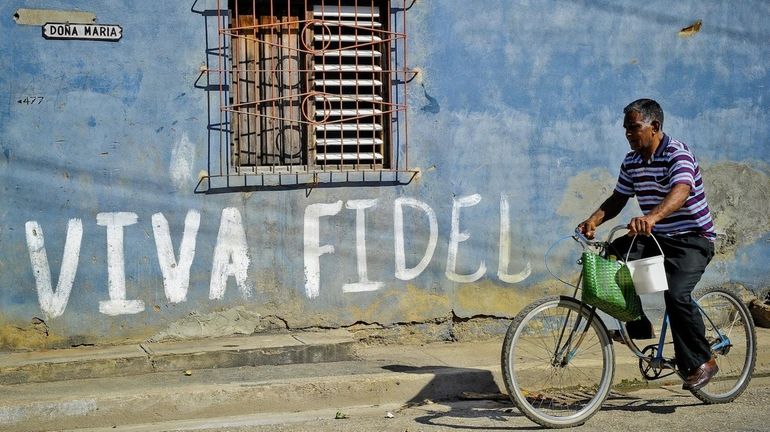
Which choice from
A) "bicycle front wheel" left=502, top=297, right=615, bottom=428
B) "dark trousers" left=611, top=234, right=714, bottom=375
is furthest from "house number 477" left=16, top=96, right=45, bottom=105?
"dark trousers" left=611, top=234, right=714, bottom=375

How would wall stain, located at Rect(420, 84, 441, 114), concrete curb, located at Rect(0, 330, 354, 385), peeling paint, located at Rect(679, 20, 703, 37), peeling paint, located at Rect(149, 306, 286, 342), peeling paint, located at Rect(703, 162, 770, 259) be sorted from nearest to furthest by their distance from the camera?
concrete curb, located at Rect(0, 330, 354, 385)
peeling paint, located at Rect(149, 306, 286, 342)
wall stain, located at Rect(420, 84, 441, 114)
peeling paint, located at Rect(679, 20, 703, 37)
peeling paint, located at Rect(703, 162, 770, 259)

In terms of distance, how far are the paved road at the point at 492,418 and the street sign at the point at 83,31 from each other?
2.77 metres

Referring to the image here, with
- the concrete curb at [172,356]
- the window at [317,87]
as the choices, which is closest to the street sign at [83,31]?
the window at [317,87]

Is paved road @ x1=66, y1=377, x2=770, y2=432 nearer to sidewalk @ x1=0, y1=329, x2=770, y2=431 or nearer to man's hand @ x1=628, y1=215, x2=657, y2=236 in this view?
sidewalk @ x1=0, y1=329, x2=770, y2=431

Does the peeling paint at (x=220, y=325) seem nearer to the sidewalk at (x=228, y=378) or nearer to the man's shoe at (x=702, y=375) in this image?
the sidewalk at (x=228, y=378)

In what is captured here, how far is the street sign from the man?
3.56 metres

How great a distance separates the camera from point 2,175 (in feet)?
22.4

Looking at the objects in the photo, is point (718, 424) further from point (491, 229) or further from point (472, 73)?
point (472, 73)

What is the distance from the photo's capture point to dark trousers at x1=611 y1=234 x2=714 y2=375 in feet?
18.7

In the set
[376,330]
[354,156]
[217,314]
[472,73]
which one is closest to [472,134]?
[472,73]

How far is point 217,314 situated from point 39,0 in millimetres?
2524

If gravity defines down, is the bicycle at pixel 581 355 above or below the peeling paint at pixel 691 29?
below

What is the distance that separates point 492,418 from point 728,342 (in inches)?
60.4

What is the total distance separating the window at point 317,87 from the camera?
7461 mm
